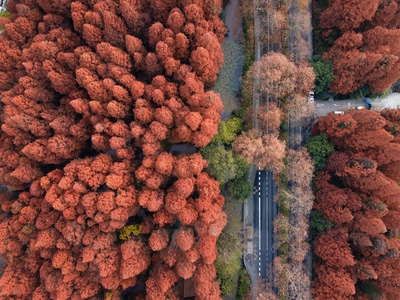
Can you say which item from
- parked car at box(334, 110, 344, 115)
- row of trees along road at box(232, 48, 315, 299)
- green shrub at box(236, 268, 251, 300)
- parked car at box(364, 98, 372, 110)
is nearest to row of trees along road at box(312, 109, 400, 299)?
row of trees along road at box(232, 48, 315, 299)

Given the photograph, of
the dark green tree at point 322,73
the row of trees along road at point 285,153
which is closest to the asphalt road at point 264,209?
the row of trees along road at point 285,153

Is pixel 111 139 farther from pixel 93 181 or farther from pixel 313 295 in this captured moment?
pixel 313 295

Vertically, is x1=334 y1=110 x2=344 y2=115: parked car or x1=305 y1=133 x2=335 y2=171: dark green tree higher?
x1=334 y1=110 x2=344 y2=115: parked car

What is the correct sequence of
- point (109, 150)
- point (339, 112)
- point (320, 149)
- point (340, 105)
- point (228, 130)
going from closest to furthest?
point (109, 150), point (228, 130), point (320, 149), point (339, 112), point (340, 105)

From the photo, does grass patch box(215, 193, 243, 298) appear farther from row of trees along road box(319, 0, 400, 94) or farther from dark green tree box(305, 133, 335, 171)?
row of trees along road box(319, 0, 400, 94)

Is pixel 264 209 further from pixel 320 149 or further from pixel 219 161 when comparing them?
pixel 219 161

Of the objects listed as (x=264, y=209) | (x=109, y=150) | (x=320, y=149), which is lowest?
(x=264, y=209)

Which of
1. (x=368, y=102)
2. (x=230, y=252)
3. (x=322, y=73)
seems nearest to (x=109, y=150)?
(x=230, y=252)
